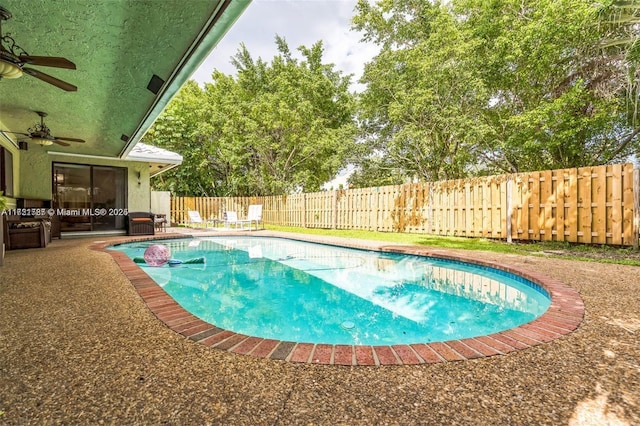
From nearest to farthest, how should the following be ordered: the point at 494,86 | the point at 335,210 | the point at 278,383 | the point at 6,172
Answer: the point at 278,383 < the point at 6,172 < the point at 494,86 < the point at 335,210

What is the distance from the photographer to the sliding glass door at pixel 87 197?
9844 millimetres

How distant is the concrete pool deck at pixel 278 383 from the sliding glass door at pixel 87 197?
29.6 feet

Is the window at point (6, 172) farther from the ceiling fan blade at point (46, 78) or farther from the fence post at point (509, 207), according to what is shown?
the fence post at point (509, 207)

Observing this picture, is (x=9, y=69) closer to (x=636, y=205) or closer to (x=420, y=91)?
(x=636, y=205)

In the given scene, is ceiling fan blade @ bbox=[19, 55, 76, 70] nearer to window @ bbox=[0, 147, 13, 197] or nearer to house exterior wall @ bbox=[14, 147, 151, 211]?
window @ bbox=[0, 147, 13, 197]

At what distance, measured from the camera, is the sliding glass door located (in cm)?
984

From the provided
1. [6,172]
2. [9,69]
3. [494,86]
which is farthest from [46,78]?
[494,86]

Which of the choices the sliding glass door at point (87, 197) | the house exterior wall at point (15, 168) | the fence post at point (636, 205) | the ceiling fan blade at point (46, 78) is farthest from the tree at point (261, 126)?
the ceiling fan blade at point (46, 78)

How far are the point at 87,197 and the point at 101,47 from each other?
1250cm

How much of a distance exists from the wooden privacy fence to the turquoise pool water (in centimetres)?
311

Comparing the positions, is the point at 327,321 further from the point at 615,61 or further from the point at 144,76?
the point at 615,61

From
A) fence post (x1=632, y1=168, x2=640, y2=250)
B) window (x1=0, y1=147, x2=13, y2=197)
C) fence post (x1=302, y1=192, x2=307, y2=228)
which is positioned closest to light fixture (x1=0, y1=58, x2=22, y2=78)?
window (x1=0, y1=147, x2=13, y2=197)

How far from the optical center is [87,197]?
1290 centimetres

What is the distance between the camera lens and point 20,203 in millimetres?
7238
